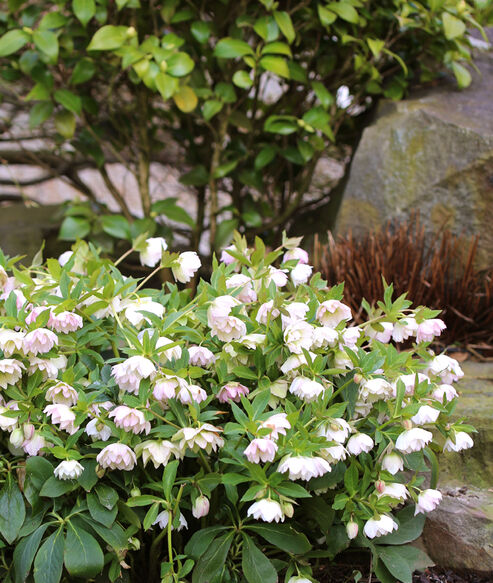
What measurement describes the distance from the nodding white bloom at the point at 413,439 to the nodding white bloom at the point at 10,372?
76 centimetres

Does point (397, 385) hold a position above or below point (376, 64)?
below

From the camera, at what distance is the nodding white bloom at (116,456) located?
1132 mm

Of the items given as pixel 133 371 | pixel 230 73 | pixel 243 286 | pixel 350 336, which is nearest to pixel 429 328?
pixel 350 336

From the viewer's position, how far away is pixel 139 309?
53.5 inches

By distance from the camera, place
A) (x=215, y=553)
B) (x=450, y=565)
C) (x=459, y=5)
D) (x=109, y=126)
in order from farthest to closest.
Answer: (x=109, y=126), (x=459, y=5), (x=450, y=565), (x=215, y=553)

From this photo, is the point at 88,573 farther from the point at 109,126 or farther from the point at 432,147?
the point at 109,126

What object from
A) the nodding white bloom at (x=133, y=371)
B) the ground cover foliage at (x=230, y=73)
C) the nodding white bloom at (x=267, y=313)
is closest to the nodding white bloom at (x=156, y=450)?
the nodding white bloom at (x=133, y=371)

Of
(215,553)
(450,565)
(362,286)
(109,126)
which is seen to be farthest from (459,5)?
(215,553)

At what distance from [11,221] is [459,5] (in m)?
2.58

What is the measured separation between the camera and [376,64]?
2.90 meters

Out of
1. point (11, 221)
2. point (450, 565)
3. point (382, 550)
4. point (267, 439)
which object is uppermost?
point (267, 439)

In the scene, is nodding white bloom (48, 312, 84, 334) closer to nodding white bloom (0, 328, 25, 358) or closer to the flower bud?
nodding white bloom (0, 328, 25, 358)

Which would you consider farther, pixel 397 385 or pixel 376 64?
pixel 376 64

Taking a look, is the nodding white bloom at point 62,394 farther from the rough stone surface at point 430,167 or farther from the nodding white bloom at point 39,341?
the rough stone surface at point 430,167
